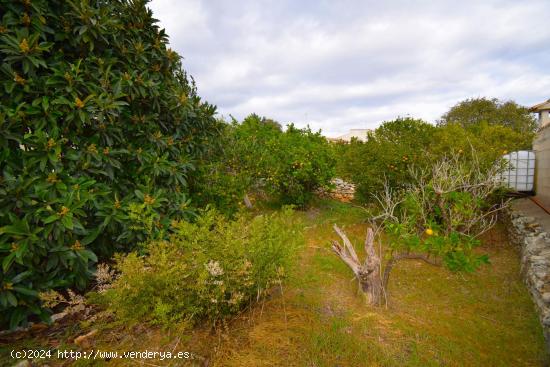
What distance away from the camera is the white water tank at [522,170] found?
867cm

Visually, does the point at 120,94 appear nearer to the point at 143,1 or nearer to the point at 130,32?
the point at 130,32

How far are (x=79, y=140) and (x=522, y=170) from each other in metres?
10.7

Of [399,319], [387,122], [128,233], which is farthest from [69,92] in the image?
[387,122]

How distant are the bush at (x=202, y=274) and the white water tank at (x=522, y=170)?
8.64 m

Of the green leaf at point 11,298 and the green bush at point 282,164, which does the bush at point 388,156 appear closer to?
the green bush at point 282,164

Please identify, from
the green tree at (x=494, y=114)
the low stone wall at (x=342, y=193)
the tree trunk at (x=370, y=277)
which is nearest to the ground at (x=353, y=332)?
the tree trunk at (x=370, y=277)

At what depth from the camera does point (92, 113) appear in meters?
3.21

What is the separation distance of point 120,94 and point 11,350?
8.49 feet

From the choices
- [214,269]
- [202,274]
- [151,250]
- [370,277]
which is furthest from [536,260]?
[151,250]

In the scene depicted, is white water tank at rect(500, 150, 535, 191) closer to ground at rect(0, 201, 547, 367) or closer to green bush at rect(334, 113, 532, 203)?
green bush at rect(334, 113, 532, 203)

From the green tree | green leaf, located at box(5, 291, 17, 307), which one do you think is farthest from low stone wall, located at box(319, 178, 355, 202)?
the green tree

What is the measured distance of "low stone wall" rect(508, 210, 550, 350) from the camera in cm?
349

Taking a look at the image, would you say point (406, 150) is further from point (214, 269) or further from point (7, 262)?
point (7, 262)

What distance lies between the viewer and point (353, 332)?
3094 mm
